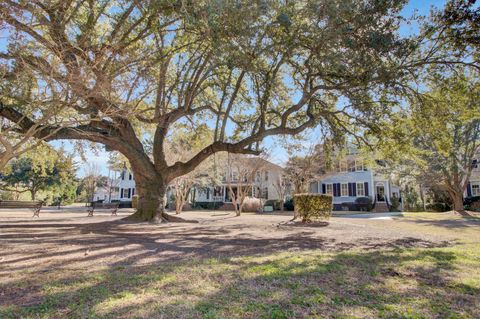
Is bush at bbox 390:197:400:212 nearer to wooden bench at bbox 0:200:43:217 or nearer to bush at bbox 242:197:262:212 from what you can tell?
bush at bbox 242:197:262:212

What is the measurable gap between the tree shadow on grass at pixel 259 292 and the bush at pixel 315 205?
9032 mm

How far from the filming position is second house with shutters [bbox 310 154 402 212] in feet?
110

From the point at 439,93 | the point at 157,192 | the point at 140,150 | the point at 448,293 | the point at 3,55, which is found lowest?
the point at 448,293

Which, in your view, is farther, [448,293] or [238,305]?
[448,293]

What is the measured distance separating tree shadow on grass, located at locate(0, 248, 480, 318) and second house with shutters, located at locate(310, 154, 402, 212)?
29013 mm

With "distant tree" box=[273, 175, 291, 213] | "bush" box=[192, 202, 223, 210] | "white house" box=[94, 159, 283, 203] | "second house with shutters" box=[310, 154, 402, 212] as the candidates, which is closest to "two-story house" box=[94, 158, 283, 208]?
"white house" box=[94, 159, 283, 203]

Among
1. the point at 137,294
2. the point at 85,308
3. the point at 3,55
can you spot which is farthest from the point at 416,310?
the point at 3,55

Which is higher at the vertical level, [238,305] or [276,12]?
[276,12]

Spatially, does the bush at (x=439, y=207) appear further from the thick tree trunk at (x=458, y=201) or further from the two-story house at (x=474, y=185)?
the thick tree trunk at (x=458, y=201)

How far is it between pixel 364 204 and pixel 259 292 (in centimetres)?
3223

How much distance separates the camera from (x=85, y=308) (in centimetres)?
326

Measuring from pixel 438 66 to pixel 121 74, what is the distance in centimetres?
1036

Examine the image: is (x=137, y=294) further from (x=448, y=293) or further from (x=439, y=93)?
(x=439, y=93)

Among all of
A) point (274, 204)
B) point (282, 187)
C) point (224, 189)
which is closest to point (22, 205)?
point (282, 187)
